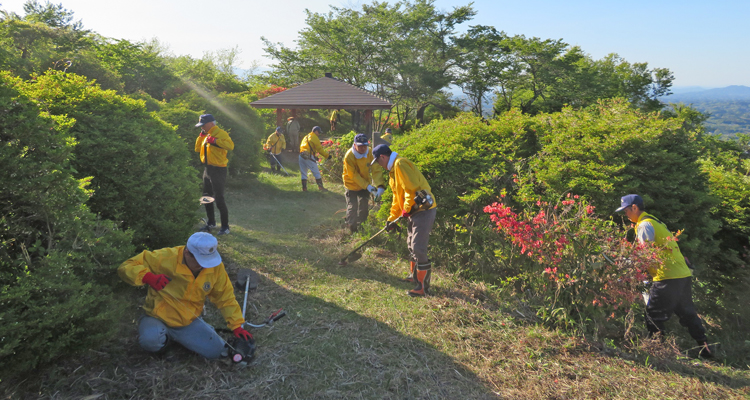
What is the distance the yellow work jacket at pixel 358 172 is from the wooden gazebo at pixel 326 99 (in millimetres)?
9534

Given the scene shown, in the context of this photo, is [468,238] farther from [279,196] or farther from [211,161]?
[279,196]

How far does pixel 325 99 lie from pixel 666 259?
13979mm

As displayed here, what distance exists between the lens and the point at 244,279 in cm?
418

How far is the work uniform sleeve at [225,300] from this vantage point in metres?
3.16

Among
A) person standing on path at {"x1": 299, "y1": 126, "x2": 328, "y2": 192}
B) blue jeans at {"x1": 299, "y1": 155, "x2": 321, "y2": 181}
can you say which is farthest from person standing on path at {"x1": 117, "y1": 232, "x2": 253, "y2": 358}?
blue jeans at {"x1": 299, "y1": 155, "x2": 321, "y2": 181}

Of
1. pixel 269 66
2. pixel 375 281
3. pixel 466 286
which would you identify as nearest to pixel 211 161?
pixel 375 281

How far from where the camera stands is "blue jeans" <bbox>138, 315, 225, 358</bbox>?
289cm

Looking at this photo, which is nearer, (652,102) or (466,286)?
(466,286)

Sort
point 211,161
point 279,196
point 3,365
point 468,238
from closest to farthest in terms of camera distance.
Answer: point 3,365
point 468,238
point 211,161
point 279,196

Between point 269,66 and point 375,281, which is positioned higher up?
point 269,66

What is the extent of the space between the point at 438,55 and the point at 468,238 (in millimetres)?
27480

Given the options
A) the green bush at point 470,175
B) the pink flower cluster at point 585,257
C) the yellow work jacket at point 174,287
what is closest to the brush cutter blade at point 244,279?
the yellow work jacket at point 174,287

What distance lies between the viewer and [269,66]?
95.2 ft

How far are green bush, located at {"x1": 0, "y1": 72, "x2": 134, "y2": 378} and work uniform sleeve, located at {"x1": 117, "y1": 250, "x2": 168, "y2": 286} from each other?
18 centimetres
